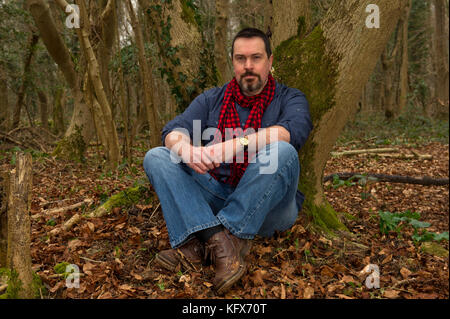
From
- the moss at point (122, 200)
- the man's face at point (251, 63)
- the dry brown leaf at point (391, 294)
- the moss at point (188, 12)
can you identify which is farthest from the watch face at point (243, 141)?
the moss at point (188, 12)

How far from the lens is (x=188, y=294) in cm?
218

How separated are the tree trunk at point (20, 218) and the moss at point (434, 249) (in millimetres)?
2860

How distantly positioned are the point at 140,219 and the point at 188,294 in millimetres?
1226

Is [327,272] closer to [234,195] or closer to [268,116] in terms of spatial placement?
[234,195]

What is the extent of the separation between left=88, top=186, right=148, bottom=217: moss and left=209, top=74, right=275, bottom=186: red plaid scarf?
112 cm

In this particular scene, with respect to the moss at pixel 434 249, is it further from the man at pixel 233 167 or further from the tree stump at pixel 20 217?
the tree stump at pixel 20 217

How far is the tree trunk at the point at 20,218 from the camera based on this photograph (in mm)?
1879

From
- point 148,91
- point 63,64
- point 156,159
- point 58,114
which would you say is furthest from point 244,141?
point 58,114

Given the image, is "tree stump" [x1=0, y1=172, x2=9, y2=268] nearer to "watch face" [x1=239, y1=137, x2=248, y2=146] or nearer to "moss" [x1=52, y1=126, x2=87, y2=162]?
"watch face" [x1=239, y1=137, x2=248, y2=146]

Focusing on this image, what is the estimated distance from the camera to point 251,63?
276cm

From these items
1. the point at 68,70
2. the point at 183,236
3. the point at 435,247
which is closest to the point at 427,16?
the point at 68,70

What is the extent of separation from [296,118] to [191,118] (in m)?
0.88

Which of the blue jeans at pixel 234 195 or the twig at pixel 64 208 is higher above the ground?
the blue jeans at pixel 234 195
